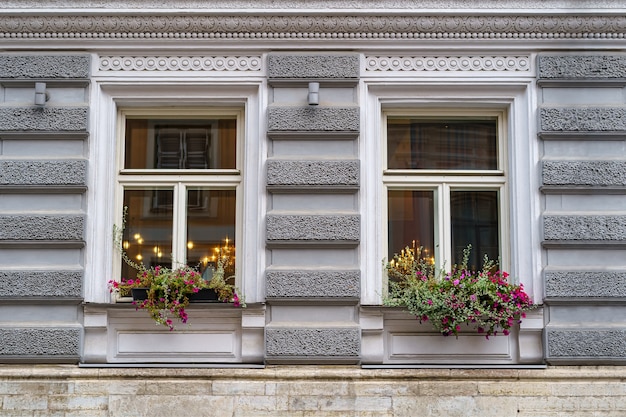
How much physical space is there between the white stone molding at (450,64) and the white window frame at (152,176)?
1396 millimetres

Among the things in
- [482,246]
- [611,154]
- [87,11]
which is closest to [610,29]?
[611,154]

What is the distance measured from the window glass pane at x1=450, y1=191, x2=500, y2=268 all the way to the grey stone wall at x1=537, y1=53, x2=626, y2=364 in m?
0.69

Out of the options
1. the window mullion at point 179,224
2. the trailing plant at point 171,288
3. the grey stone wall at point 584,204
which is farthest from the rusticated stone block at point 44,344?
the grey stone wall at point 584,204

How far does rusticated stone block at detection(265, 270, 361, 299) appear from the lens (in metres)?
9.55

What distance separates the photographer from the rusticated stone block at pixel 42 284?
961cm

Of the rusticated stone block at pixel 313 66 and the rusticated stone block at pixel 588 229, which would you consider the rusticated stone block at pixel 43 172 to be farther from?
the rusticated stone block at pixel 588 229

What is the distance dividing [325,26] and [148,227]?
308 cm

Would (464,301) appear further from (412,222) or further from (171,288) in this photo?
(171,288)

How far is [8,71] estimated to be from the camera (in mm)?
10039

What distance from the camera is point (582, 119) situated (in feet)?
32.2

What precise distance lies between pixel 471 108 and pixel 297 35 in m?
2.19

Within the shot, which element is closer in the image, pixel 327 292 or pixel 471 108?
pixel 327 292

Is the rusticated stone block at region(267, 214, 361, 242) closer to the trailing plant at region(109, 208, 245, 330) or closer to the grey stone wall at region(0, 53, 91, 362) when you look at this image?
the trailing plant at region(109, 208, 245, 330)

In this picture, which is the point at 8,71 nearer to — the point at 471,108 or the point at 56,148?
the point at 56,148
